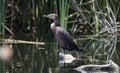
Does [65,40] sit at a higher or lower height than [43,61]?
higher

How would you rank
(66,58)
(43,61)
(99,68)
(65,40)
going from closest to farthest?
(99,68) → (43,61) → (66,58) → (65,40)

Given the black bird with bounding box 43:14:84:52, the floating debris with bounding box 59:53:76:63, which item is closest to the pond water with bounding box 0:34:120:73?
the floating debris with bounding box 59:53:76:63

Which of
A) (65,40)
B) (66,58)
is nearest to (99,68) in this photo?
(66,58)

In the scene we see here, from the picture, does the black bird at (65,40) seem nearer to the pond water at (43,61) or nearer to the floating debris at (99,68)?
the pond water at (43,61)

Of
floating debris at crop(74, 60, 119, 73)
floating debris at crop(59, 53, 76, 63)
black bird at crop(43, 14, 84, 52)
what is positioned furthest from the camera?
black bird at crop(43, 14, 84, 52)

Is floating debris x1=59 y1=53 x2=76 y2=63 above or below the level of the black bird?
below

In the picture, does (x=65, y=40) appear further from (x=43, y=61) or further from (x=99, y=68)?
(x=99, y=68)

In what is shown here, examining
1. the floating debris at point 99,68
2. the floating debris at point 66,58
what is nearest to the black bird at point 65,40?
the floating debris at point 66,58

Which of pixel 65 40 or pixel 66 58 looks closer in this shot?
pixel 66 58

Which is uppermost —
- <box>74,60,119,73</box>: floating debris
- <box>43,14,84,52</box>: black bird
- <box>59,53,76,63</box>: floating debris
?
<box>43,14,84,52</box>: black bird

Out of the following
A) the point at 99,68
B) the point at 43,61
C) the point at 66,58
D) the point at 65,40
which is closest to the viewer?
the point at 99,68

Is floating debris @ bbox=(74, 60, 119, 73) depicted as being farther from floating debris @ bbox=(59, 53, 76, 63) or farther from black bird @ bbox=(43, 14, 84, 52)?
black bird @ bbox=(43, 14, 84, 52)

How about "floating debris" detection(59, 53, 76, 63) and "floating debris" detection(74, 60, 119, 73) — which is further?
"floating debris" detection(59, 53, 76, 63)

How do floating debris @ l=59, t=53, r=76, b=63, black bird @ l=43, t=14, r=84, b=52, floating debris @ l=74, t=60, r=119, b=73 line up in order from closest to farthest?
1. floating debris @ l=74, t=60, r=119, b=73
2. floating debris @ l=59, t=53, r=76, b=63
3. black bird @ l=43, t=14, r=84, b=52
